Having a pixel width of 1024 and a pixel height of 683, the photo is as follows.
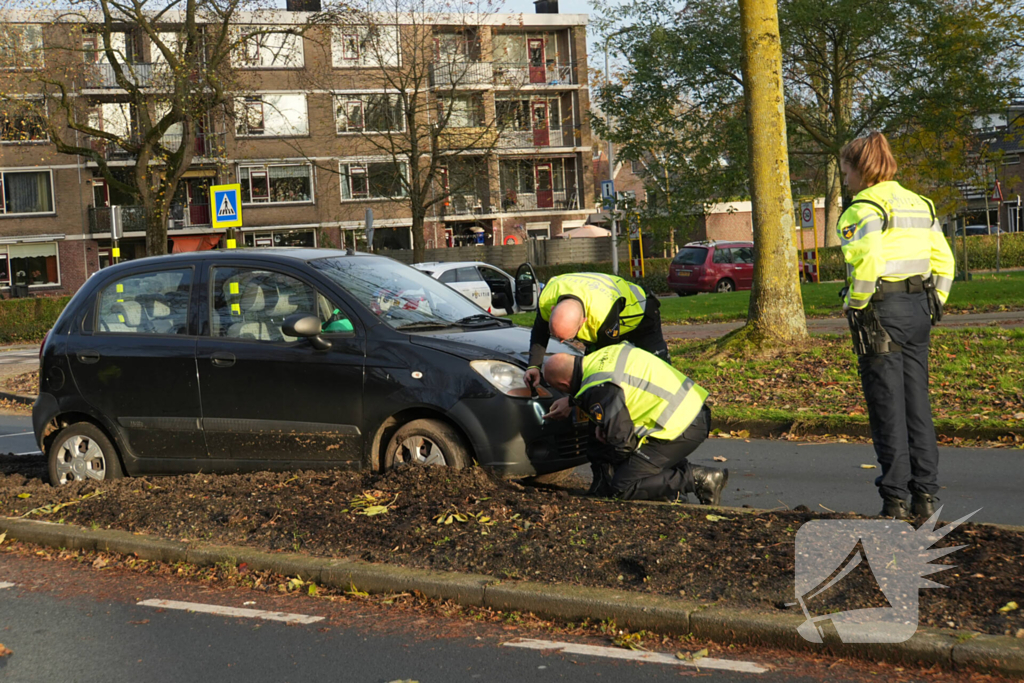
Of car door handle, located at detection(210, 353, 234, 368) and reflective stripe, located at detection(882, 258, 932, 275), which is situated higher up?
reflective stripe, located at detection(882, 258, 932, 275)

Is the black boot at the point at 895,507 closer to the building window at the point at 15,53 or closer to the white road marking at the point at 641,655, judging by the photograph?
the white road marking at the point at 641,655

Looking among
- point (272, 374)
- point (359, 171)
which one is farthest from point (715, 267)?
point (272, 374)

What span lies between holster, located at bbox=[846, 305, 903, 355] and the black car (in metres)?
1.85

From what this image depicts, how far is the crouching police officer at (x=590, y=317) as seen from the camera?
638cm

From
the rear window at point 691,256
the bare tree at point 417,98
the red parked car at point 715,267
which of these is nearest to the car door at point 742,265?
the red parked car at point 715,267

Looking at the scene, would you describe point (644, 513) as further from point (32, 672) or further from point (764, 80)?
point (764, 80)

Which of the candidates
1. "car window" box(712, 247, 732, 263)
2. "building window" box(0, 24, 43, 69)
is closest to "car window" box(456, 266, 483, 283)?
"building window" box(0, 24, 43, 69)

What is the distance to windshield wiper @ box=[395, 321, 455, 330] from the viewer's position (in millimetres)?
7067

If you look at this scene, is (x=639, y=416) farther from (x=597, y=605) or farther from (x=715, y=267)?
(x=715, y=267)

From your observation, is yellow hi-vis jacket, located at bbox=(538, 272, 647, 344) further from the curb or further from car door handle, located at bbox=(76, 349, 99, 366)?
car door handle, located at bbox=(76, 349, 99, 366)

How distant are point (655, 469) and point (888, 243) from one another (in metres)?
1.71

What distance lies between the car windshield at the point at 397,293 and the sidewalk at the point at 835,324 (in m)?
8.63

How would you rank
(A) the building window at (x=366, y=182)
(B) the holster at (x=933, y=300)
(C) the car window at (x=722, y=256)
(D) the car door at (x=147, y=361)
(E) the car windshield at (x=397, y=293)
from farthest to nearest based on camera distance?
(A) the building window at (x=366, y=182), (C) the car window at (x=722, y=256), (D) the car door at (x=147, y=361), (E) the car windshield at (x=397, y=293), (B) the holster at (x=933, y=300)

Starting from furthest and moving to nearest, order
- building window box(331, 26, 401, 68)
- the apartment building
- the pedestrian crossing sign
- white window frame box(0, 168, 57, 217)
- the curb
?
white window frame box(0, 168, 57, 217) < the apartment building < building window box(331, 26, 401, 68) < the pedestrian crossing sign < the curb
